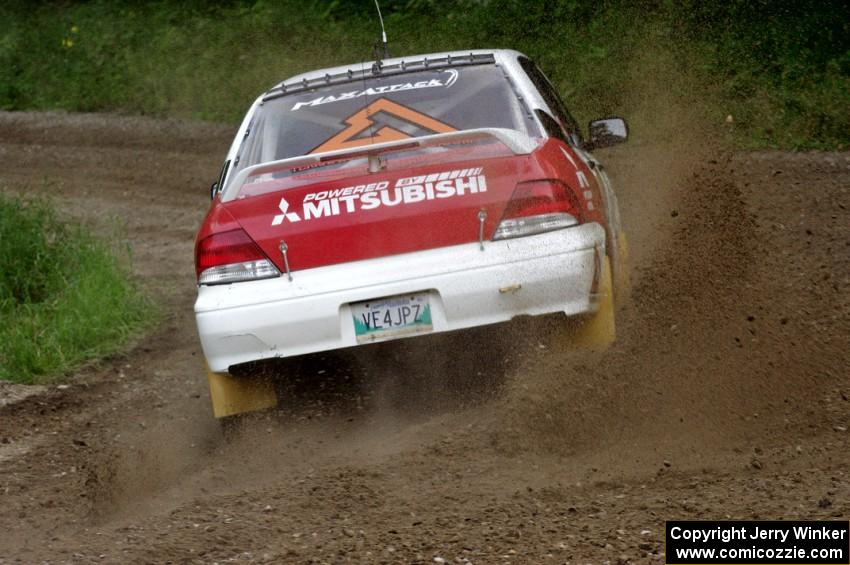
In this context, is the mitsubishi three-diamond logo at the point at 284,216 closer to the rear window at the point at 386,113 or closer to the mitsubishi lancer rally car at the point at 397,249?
the mitsubishi lancer rally car at the point at 397,249

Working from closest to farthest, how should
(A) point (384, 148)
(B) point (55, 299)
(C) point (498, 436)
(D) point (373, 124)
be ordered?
(C) point (498, 436)
(A) point (384, 148)
(D) point (373, 124)
(B) point (55, 299)

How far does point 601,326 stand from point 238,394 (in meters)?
1.59

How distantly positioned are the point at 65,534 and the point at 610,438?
6.86 feet

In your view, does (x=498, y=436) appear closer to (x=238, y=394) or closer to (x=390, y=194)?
(x=390, y=194)

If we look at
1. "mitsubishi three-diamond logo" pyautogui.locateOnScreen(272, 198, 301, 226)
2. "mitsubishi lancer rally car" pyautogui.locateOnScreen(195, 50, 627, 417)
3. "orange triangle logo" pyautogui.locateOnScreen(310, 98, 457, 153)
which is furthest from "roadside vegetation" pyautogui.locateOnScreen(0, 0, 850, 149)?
"mitsubishi three-diamond logo" pyautogui.locateOnScreen(272, 198, 301, 226)

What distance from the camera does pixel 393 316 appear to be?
504 cm

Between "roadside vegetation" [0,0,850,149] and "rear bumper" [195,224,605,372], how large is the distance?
6.82 meters

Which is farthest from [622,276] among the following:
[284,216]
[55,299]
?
[55,299]

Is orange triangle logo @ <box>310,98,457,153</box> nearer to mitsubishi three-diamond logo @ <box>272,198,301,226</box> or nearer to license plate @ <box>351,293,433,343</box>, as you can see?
mitsubishi three-diamond logo @ <box>272,198,301,226</box>

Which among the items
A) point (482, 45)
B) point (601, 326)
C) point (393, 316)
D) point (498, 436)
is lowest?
point (498, 436)

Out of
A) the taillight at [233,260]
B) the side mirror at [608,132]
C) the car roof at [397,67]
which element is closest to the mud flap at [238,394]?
the taillight at [233,260]

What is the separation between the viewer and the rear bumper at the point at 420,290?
4.98m

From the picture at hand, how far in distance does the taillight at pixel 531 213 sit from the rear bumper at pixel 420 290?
39mm

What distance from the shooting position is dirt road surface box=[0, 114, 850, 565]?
160 inches
